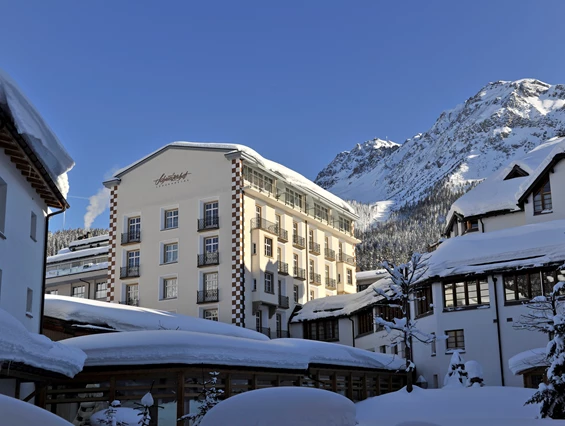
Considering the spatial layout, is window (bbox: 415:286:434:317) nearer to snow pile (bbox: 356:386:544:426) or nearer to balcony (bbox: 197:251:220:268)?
snow pile (bbox: 356:386:544:426)

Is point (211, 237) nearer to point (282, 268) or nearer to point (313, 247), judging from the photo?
point (282, 268)

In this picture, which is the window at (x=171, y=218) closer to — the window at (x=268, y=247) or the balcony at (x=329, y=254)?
the window at (x=268, y=247)

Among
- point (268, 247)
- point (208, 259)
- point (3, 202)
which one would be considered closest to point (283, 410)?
point (3, 202)

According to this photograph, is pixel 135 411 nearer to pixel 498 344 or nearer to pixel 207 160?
→ pixel 498 344

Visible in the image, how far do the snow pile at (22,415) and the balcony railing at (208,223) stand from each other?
1735 inches

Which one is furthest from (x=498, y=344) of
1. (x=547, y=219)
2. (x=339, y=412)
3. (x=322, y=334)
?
(x=339, y=412)

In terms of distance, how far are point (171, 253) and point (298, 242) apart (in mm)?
9496

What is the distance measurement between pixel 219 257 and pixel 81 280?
1688 centimetres

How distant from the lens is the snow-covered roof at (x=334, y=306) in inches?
1907

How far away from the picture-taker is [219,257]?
162 ft

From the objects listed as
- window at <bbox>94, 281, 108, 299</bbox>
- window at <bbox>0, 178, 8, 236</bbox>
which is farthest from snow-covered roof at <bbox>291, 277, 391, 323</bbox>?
window at <bbox>0, 178, 8, 236</bbox>

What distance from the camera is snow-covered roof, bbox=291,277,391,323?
48.4 m

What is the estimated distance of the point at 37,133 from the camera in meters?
20.5

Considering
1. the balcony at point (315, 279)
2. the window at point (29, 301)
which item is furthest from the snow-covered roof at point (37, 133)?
the balcony at point (315, 279)
